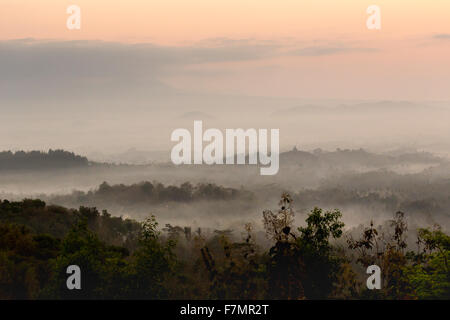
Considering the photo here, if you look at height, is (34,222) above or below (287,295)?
above

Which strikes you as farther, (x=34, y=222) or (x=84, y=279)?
(x=34, y=222)

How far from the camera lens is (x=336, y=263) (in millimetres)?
41688

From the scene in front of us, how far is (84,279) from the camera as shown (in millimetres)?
40281
